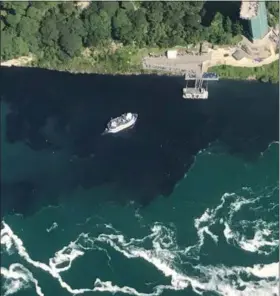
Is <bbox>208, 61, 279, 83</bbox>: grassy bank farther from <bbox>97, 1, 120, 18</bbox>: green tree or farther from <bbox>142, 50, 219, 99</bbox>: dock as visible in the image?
<bbox>97, 1, 120, 18</bbox>: green tree

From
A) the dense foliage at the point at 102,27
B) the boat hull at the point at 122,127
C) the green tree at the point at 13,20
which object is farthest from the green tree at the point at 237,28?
the green tree at the point at 13,20

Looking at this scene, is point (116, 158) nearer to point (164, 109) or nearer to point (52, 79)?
point (164, 109)

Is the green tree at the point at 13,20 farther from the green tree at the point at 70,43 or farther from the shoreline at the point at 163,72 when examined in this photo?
the green tree at the point at 70,43

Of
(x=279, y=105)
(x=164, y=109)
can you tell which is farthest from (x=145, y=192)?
(x=279, y=105)

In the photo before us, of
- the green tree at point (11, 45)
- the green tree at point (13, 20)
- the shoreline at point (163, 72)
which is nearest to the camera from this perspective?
the shoreline at point (163, 72)

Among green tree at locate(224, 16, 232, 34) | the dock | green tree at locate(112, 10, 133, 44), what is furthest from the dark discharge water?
green tree at locate(224, 16, 232, 34)

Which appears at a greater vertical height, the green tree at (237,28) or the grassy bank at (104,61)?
the green tree at (237,28)

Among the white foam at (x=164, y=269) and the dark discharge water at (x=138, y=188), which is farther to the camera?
the dark discharge water at (x=138, y=188)

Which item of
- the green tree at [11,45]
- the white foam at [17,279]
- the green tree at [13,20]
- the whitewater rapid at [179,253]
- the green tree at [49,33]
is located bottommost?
the white foam at [17,279]
